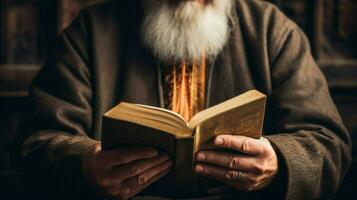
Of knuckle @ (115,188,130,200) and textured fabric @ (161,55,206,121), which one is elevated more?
textured fabric @ (161,55,206,121)

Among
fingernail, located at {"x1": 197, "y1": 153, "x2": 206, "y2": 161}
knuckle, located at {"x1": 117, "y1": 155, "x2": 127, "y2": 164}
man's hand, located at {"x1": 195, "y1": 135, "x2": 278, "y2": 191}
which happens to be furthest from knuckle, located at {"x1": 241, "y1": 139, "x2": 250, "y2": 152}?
knuckle, located at {"x1": 117, "y1": 155, "x2": 127, "y2": 164}

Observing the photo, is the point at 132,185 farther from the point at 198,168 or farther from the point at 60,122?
the point at 60,122

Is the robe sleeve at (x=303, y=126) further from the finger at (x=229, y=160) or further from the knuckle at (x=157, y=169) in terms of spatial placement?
the knuckle at (x=157, y=169)

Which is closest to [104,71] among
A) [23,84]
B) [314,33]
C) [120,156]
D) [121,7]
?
[121,7]

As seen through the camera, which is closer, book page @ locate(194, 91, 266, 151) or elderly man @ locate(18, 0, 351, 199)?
book page @ locate(194, 91, 266, 151)

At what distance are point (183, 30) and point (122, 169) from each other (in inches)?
27.7

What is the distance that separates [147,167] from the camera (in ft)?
5.13

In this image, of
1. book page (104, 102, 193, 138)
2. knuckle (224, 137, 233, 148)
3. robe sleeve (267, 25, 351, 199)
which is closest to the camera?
book page (104, 102, 193, 138)

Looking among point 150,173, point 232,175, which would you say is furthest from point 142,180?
point 232,175

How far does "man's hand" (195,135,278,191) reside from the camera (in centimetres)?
158

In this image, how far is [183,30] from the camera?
2.11m

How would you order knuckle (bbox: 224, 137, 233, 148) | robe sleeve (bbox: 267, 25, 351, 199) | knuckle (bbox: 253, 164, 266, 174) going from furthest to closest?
robe sleeve (bbox: 267, 25, 351, 199)
knuckle (bbox: 253, 164, 266, 174)
knuckle (bbox: 224, 137, 233, 148)

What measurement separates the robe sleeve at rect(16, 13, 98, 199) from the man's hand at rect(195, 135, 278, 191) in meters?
0.42

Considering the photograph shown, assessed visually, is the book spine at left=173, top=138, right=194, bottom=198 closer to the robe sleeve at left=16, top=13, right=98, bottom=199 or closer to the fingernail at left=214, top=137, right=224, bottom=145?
the fingernail at left=214, top=137, right=224, bottom=145
